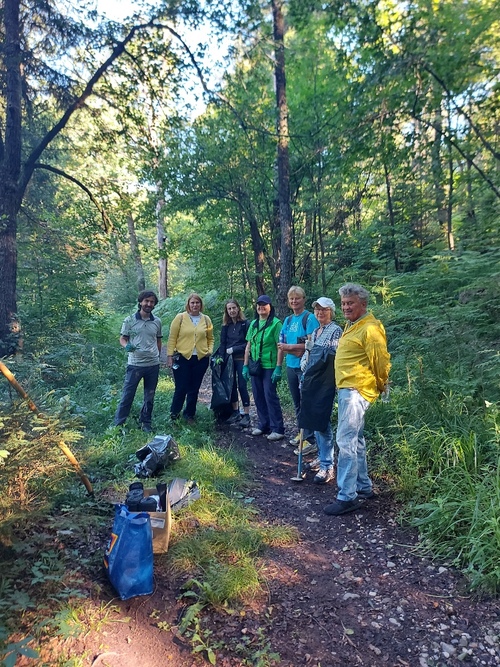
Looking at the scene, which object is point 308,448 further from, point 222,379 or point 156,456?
point 156,456

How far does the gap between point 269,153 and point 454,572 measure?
9.49 m

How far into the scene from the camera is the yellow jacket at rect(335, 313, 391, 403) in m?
3.43

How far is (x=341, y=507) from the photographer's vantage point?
12.0ft

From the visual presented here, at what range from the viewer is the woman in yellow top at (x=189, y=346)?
566 cm

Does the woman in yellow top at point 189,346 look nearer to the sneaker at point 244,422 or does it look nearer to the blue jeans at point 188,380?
the blue jeans at point 188,380

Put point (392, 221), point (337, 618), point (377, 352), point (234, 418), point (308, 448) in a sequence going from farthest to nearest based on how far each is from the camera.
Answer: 1. point (392, 221)
2. point (234, 418)
3. point (308, 448)
4. point (377, 352)
5. point (337, 618)

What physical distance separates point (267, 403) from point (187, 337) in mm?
1460

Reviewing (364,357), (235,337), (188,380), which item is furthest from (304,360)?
(188,380)

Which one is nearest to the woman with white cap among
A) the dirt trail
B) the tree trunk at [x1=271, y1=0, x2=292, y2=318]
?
the dirt trail

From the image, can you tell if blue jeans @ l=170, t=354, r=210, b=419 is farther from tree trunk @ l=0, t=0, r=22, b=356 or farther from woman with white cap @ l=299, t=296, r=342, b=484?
tree trunk @ l=0, t=0, r=22, b=356

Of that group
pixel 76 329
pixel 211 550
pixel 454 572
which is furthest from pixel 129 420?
pixel 76 329

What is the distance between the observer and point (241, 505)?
12.4 feet

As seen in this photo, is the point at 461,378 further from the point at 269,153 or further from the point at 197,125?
the point at 197,125

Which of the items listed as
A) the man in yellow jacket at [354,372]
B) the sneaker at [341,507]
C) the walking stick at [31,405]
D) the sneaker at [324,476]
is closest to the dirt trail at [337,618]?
the sneaker at [341,507]
